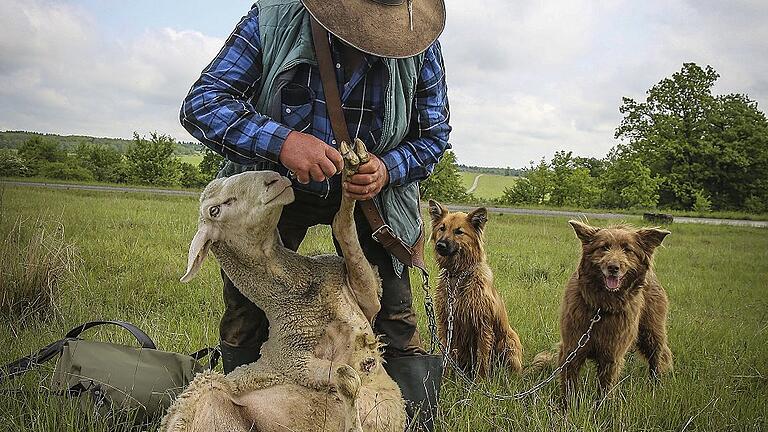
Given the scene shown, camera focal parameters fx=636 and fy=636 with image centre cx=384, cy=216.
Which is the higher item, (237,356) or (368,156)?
(368,156)

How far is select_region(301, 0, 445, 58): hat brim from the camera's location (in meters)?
2.79

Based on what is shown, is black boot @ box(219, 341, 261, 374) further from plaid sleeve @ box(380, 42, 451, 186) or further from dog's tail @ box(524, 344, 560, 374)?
dog's tail @ box(524, 344, 560, 374)

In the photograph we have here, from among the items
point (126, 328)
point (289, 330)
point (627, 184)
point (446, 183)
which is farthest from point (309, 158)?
point (446, 183)

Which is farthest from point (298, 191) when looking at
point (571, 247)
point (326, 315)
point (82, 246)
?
point (571, 247)

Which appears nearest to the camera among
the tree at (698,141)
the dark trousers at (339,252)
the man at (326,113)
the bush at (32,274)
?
the man at (326,113)

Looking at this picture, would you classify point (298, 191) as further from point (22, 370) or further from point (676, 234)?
point (676, 234)

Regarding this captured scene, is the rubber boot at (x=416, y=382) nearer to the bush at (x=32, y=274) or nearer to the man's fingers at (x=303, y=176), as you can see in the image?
the man's fingers at (x=303, y=176)

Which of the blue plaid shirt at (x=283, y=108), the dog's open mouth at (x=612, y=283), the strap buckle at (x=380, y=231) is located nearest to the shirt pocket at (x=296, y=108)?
the blue plaid shirt at (x=283, y=108)

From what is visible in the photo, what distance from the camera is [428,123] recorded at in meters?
3.30

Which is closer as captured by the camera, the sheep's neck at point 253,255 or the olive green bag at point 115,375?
the sheep's neck at point 253,255

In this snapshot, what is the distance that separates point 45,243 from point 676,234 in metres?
15.5

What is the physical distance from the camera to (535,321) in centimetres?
667

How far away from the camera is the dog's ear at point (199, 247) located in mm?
2652

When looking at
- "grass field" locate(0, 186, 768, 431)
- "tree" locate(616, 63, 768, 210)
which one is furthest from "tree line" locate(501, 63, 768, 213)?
"grass field" locate(0, 186, 768, 431)
